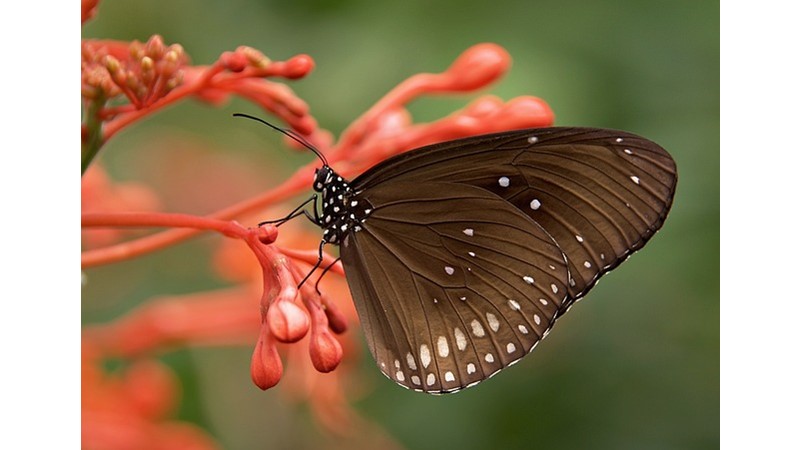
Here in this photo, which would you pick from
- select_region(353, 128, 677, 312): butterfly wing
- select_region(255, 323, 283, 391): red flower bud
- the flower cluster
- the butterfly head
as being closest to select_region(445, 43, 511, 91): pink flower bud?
the flower cluster

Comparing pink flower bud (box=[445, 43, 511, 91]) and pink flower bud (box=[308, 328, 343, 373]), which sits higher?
pink flower bud (box=[445, 43, 511, 91])

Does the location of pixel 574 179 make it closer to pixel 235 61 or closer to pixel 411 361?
pixel 411 361

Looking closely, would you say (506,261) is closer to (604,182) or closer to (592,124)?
(604,182)

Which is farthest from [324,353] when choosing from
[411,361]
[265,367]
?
[411,361]

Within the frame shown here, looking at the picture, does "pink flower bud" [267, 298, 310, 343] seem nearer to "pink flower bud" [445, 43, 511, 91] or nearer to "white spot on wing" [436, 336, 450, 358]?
"white spot on wing" [436, 336, 450, 358]

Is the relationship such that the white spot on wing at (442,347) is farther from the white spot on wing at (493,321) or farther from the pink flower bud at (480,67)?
the pink flower bud at (480,67)
